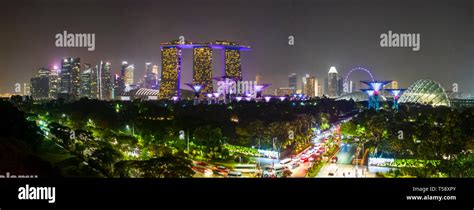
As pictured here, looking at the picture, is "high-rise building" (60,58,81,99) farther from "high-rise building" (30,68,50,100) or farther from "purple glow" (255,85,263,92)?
"purple glow" (255,85,263,92)

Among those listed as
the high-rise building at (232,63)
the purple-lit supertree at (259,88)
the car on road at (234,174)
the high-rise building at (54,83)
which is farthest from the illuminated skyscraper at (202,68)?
the car on road at (234,174)

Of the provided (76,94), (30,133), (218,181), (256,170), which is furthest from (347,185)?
(76,94)

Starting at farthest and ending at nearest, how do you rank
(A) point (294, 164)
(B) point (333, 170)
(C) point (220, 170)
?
(A) point (294, 164) → (B) point (333, 170) → (C) point (220, 170)

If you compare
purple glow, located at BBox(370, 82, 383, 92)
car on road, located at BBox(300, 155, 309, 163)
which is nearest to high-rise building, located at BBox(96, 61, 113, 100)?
purple glow, located at BBox(370, 82, 383, 92)

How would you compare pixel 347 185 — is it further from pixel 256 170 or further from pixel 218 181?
pixel 256 170

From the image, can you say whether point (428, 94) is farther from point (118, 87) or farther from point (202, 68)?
point (118, 87)

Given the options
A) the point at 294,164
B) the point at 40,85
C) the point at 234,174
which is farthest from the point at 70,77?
the point at 234,174

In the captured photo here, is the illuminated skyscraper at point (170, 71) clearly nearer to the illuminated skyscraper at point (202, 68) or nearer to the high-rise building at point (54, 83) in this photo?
the illuminated skyscraper at point (202, 68)
